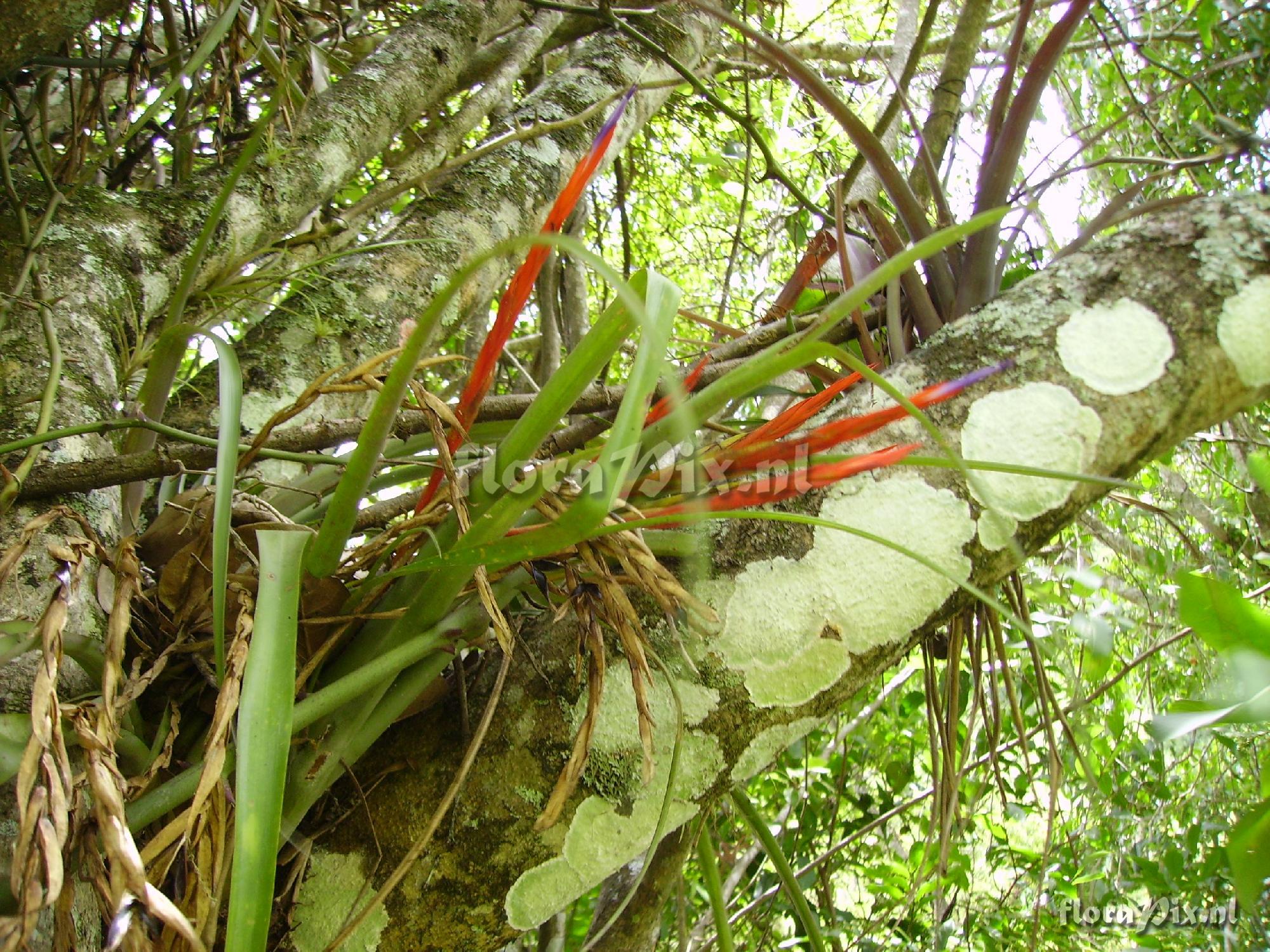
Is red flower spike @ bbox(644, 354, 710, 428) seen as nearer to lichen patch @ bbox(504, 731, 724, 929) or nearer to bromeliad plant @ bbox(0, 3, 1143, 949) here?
bromeliad plant @ bbox(0, 3, 1143, 949)

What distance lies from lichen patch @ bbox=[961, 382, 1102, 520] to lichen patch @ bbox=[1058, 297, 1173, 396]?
0.08ft

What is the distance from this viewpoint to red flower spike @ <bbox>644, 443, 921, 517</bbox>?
46cm

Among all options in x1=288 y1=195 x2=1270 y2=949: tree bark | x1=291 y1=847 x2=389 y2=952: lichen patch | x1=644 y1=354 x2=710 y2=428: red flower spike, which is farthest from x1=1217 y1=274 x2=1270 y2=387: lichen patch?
x1=291 y1=847 x2=389 y2=952: lichen patch

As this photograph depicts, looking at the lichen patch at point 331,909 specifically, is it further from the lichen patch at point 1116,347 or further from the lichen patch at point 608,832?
the lichen patch at point 1116,347

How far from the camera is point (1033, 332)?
60 centimetres

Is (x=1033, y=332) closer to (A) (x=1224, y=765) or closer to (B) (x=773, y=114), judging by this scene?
(A) (x=1224, y=765)

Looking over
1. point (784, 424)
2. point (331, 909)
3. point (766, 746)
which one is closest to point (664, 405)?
point (784, 424)

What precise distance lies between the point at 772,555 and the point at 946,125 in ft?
2.74

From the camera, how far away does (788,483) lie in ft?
1.59

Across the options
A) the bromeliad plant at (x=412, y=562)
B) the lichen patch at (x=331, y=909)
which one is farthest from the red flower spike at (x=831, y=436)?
the lichen patch at (x=331, y=909)

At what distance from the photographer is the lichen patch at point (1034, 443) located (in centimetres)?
56

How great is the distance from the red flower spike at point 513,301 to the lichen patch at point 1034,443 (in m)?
0.31

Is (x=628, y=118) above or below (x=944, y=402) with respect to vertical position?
above

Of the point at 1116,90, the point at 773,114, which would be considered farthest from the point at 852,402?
the point at 773,114
